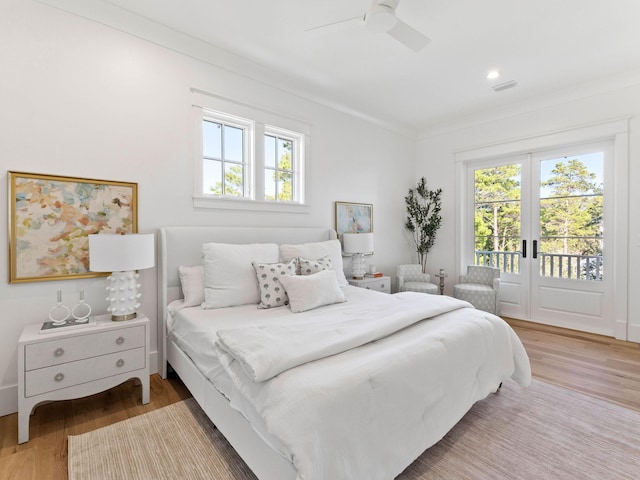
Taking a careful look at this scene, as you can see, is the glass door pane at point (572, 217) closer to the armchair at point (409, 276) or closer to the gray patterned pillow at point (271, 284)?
the armchair at point (409, 276)

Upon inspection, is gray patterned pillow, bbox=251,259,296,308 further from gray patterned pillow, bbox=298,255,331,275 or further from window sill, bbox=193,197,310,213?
window sill, bbox=193,197,310,213

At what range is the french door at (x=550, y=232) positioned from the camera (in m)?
3.69

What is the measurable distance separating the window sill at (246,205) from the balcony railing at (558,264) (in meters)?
2.87

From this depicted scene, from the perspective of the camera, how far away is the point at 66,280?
7.42 ft

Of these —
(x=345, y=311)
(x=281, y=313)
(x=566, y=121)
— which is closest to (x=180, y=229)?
(x=281, y=313)

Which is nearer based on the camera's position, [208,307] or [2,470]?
[2,470]

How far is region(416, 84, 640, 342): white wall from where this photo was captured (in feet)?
11.0

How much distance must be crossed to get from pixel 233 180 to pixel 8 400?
7.71 ft

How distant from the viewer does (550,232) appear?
403cm

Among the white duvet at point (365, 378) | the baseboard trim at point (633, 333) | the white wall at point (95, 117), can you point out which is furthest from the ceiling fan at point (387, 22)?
the baseboard trim at point (633, 333)

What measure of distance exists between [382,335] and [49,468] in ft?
6.06

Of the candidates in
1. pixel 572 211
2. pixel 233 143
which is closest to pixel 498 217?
pixel 572 211

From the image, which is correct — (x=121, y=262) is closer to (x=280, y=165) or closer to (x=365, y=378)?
(x=365, y=378)

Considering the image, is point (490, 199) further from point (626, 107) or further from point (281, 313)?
point (281, 313)
